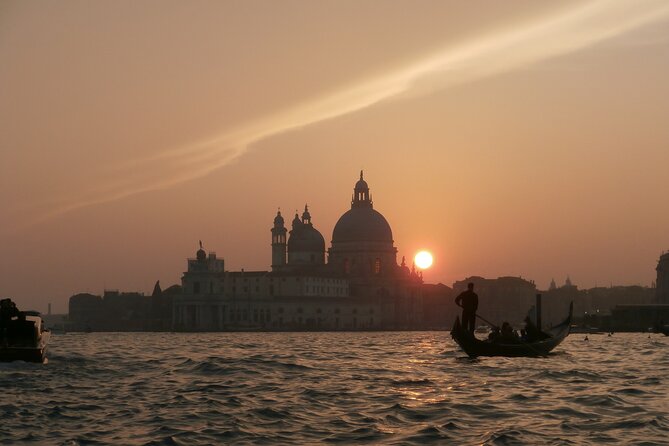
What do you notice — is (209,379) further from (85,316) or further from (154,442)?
(85,316)

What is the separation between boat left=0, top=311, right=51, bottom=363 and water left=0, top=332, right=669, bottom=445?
37 cm

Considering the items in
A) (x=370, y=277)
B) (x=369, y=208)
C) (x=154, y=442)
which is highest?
(x=369, y=208)

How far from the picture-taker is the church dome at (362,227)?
170 m

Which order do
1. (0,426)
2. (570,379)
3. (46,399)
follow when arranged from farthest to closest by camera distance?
(570,379) < (46,399) < (0,426)

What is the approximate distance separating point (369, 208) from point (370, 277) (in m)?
12.6

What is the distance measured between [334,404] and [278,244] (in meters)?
157

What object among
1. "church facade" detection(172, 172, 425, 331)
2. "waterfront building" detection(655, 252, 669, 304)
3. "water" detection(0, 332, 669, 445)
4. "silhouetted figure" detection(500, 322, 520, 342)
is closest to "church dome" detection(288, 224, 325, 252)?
"church facade" detection(172, 172, 425, 331)

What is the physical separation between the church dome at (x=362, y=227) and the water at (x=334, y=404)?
13613 centimetres

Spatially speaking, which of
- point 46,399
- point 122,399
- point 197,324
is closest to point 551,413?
point 122,399

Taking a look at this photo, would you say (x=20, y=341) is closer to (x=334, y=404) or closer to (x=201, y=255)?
(x=334, y=404)

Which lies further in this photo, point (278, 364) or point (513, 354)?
point (513, 354)

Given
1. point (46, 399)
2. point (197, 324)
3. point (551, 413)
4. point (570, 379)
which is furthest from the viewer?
point (197, 324)

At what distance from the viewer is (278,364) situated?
116ft

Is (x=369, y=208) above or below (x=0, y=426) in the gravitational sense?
above
